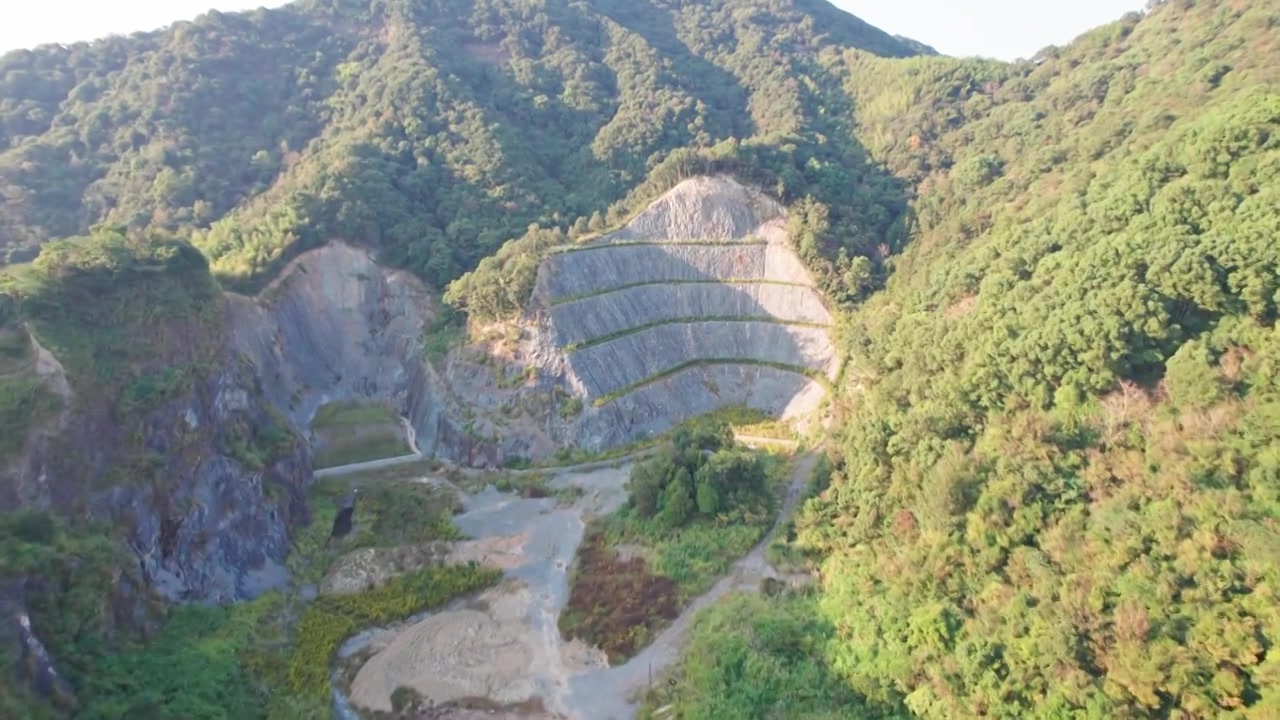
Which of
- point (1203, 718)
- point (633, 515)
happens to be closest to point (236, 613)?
point (633, 515)

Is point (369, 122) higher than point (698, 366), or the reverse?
point (369, 122)

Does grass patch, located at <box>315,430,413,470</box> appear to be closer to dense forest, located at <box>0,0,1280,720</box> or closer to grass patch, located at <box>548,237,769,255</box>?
dense forest, located at <box>0,0,1280,720</box>

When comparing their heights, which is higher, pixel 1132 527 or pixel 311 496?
pixel 1132 527

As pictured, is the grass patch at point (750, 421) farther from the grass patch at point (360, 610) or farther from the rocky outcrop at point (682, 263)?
the grass patch at point (360, 610)

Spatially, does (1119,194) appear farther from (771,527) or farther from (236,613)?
(236,613)

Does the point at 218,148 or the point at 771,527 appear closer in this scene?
the point at 771,527

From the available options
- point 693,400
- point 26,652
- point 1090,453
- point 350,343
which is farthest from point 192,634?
point 1090,453

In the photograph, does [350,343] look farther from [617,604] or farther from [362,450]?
[617,604]
